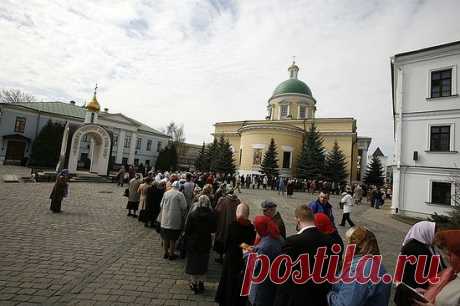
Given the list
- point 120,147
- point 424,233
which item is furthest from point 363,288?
point 120,147

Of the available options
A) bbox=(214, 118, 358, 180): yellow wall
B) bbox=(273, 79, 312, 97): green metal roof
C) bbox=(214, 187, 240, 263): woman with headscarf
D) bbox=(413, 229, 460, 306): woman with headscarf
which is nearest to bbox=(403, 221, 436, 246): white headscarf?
bbox=(413, 229, 460, 306): woman with headscarf

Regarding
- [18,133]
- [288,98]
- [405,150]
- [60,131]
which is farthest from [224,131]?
[405,150]

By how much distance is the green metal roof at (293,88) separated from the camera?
46.0 m

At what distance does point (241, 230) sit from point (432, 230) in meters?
2.54

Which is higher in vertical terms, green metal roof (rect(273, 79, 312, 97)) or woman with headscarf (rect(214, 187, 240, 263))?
green metal roof (rect(273, 79, 312, 97))

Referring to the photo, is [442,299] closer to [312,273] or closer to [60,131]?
[312,273]

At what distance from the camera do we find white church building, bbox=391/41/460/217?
49.0 ft

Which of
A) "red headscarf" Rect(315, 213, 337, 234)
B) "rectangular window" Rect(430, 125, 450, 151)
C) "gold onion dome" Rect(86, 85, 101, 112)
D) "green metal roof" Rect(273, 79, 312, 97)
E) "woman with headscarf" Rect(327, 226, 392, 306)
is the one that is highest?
"green metal roof" Rect(273, 79, 312, 97)

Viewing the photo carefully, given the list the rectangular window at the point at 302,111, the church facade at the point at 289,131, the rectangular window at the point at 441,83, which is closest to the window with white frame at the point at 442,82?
the rectangular window at the point at 441,83

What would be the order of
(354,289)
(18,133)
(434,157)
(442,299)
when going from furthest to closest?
1. (18,133)
2. (434,157)
3. (354,289)
4. (442,299)

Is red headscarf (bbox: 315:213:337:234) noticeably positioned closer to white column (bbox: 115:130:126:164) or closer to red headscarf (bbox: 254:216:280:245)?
red headscarf (bbox: 254:216:280:245)

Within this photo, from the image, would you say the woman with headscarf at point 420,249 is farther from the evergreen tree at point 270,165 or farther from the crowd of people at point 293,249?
the evergreen tree at point 270,165

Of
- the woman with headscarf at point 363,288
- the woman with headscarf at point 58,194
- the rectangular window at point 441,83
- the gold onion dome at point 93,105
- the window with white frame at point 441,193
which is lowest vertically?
the woman with headscarf at point 58,194

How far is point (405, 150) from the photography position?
16.4 meters
